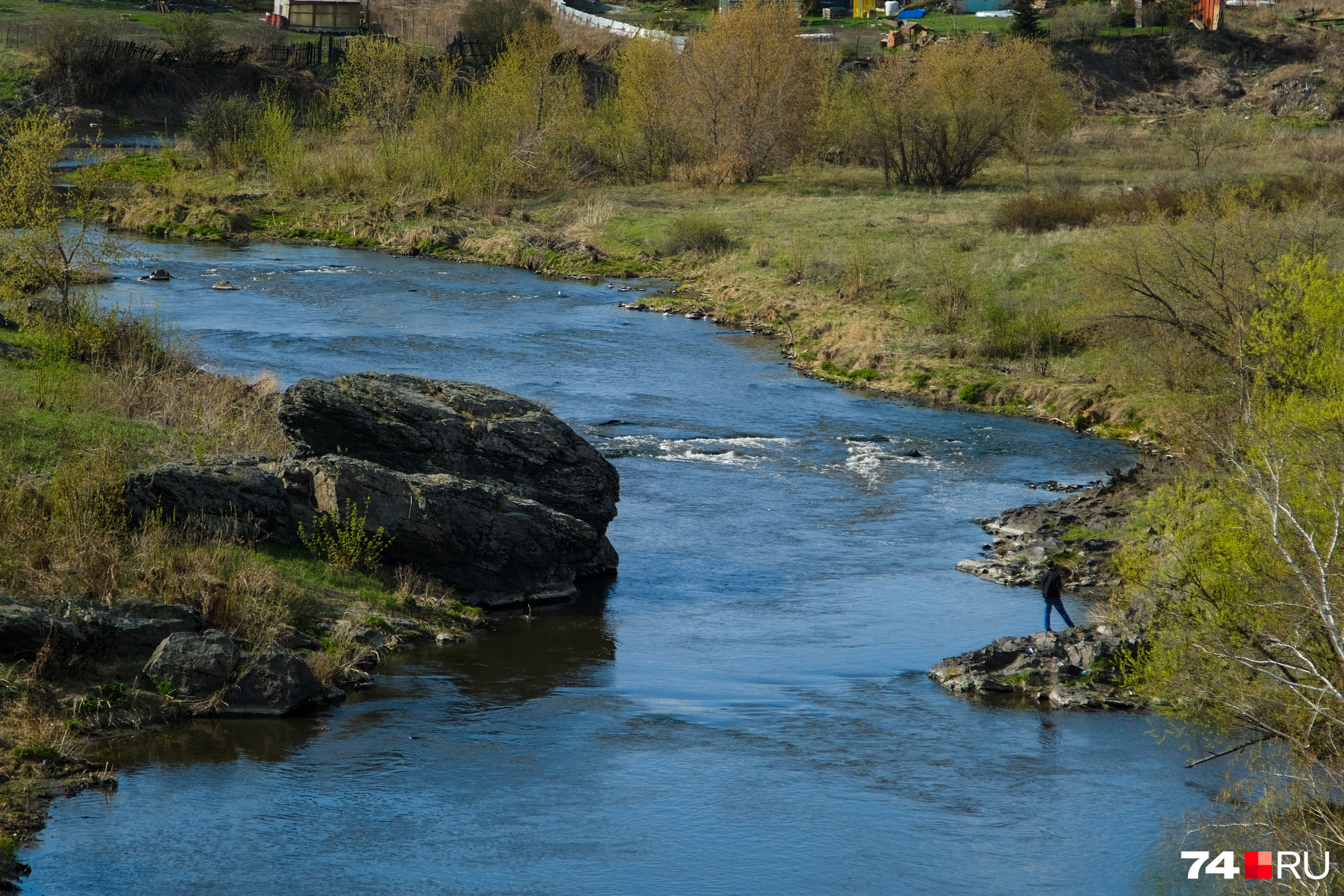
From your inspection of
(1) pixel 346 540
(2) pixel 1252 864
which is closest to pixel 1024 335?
(1) pixel 346 540

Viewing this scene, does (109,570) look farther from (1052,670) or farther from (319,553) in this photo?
(1052,670)

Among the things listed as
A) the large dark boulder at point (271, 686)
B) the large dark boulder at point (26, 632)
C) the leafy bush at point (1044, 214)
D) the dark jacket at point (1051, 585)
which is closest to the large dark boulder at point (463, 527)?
the large dark boulder at point (271, 686)

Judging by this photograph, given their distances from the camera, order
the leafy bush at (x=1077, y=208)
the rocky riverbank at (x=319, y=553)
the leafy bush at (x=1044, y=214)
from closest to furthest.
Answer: the rocky riverbank at (x=319, y=553) < the leafy bush at (x=1077, y=208) < the leafy bush at (x=1044, y=214)

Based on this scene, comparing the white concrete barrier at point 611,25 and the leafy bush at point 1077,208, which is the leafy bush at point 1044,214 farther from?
the white concrete barrier at point 611,25

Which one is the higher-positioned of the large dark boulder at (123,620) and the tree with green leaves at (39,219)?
the tree with green leaves at (39,219)

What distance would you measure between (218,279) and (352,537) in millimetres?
31182

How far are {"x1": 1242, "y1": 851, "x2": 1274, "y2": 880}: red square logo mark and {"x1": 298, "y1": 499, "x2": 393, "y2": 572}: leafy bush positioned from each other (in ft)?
42.1

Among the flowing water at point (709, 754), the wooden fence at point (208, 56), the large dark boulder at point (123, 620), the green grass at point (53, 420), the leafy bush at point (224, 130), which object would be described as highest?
the wooden fence at point (208, 56)

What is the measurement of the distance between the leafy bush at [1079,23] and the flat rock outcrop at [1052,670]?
9601cm

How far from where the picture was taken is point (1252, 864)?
533 inches

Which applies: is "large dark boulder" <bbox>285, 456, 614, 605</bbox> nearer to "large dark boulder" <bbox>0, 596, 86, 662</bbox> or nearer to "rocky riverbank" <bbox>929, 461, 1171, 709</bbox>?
"large dark boulder" <bbox>0, 596, 86, 662</bbox>

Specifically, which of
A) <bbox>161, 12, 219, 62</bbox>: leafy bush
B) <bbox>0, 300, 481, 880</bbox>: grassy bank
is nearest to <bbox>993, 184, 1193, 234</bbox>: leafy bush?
<bbox>0, 300, 481, 880</bbox>: grassy bank

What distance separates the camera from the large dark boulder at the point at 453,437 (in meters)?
22.7

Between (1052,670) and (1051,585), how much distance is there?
4.98 ft
